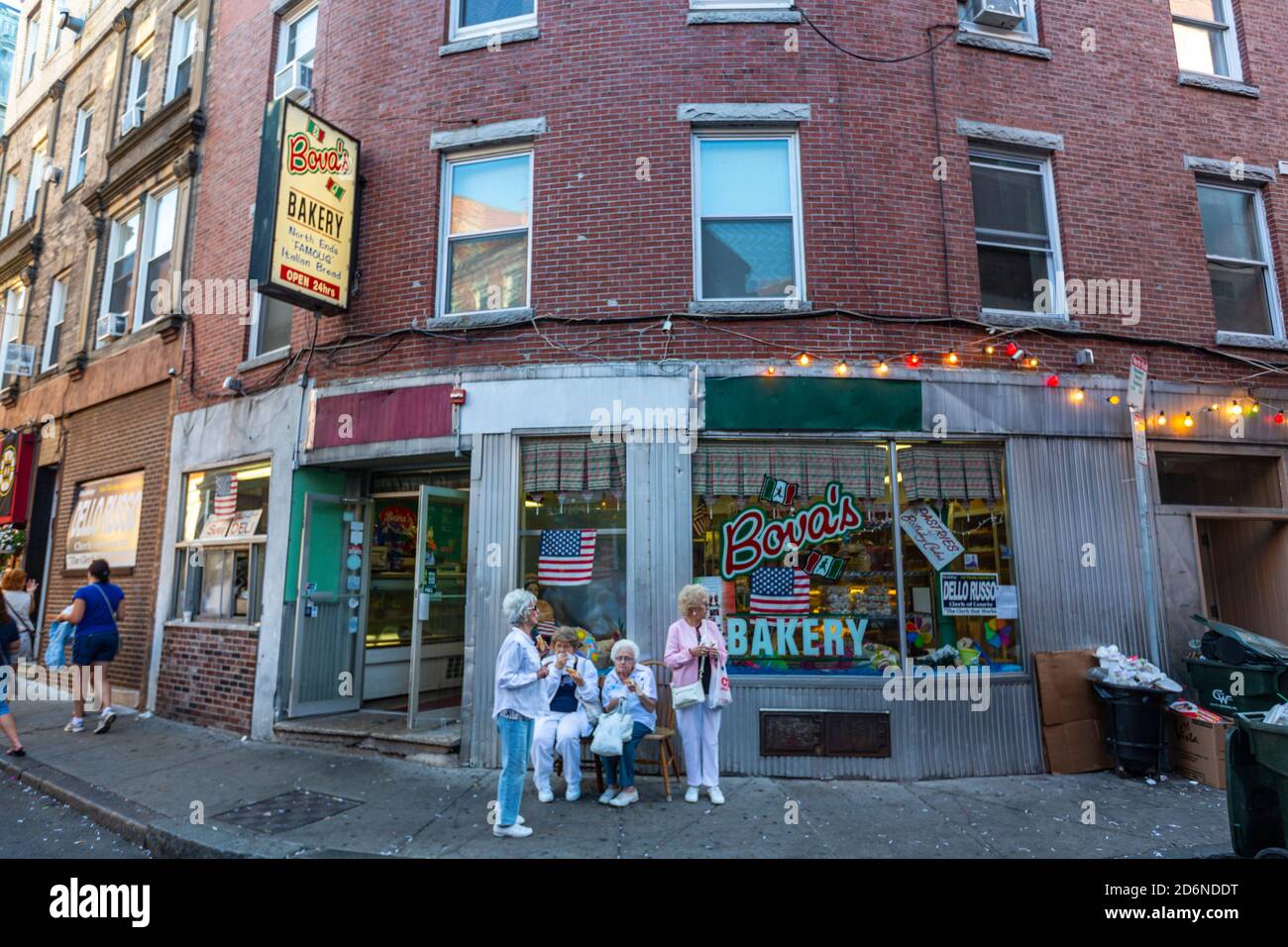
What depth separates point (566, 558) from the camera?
7715 millimetres

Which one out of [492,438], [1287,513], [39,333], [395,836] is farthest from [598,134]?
[39,333]

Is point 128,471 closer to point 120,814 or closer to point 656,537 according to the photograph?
point 120,814

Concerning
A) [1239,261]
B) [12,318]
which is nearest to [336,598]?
[1239,261]

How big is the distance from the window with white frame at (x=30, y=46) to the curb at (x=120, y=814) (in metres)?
17.8

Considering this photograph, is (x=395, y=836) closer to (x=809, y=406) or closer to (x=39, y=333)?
(x=809, y=406)

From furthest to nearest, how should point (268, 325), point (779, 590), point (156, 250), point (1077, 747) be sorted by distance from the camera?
1. point (156, 250)
2. point (268, 325)
3. point (779, 590)
4. point (1077, 747)

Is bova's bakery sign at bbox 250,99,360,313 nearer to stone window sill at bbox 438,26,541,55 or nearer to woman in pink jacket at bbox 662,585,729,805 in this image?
stone window sill at bbox 438,26,541,55

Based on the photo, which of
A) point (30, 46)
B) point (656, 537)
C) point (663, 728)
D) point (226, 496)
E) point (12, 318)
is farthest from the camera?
point (30, 46)

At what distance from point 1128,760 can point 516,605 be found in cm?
578

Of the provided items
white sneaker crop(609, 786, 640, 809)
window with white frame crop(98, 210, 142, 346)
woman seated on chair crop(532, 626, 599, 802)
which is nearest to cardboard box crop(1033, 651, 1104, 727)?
white sneaker crop(609, 786, 640, 809)

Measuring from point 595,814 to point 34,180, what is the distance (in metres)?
19.0

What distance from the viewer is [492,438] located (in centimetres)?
779

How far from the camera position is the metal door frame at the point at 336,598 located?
28.0 ft
